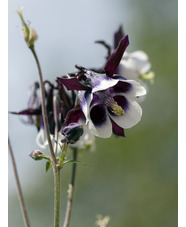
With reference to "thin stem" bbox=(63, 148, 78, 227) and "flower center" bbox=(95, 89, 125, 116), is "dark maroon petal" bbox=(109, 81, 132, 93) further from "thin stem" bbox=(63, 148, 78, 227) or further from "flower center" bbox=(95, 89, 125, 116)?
"thin stem" bbox=(63, 148, 78, 227)

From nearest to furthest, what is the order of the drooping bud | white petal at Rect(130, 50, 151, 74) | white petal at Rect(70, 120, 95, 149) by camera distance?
1. the drooping bud
2. white petal at Rect(70, 120, 95, 149)
3. white petal at Rect(130, 50, 151, 74)

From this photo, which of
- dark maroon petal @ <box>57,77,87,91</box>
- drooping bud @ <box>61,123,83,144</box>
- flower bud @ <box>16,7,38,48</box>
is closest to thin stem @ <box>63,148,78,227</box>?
drooping bud @ <box>61,123,83,144</box>

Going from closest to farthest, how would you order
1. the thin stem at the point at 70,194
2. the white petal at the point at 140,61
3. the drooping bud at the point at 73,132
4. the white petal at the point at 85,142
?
the drooping bud at the point at 73,132, the thin stem at the point at 70,194, the white petal at the point at 85,142, the white petal at the point at 140,61

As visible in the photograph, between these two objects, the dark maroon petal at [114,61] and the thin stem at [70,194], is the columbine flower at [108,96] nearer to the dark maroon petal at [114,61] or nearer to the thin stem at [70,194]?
the dark maroon petal at [114,61]

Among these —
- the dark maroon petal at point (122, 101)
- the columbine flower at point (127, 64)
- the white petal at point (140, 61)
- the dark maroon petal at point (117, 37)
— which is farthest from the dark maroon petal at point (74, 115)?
A: the white petal at point (140, 61)

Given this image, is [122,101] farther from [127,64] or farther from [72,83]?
[127,64]

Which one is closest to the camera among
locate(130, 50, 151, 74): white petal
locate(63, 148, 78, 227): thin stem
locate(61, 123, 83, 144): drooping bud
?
locate(61, 123, 83, 144): drooping bud
